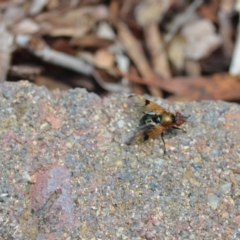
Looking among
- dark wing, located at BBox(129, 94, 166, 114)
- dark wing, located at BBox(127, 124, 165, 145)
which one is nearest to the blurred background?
dark wing, located at BBox(129, 94, 166, 114)

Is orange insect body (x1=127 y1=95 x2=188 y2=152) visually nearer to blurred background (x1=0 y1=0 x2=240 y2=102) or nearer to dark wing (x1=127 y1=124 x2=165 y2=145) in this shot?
dark wing (x1=127 y1=124 x2=165 y2=145)

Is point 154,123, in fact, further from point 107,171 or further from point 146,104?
point 107,171

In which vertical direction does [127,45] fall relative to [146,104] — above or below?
below

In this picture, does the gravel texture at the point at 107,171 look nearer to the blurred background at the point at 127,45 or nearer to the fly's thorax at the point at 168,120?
the fly's thorax at the point at 168,120

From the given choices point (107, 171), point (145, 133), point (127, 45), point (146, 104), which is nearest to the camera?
point (107, 171)

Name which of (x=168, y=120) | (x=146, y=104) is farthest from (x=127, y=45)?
(x=168, y=120)

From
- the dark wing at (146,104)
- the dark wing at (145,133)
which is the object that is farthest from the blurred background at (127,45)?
the dark wing at (145,133)
